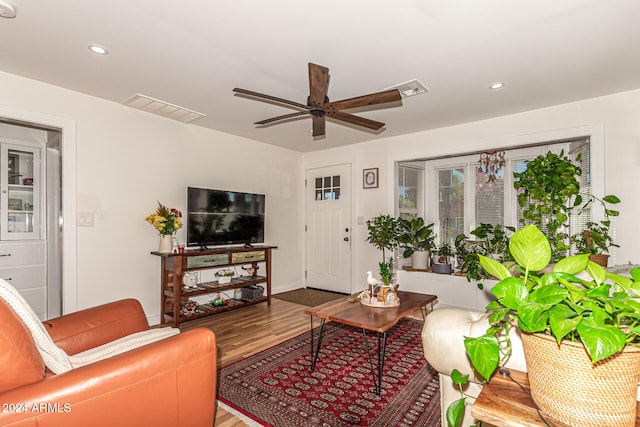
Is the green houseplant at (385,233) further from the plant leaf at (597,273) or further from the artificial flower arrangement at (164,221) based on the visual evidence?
the plant leaf at (597,273)

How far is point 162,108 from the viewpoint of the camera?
11.6 feet

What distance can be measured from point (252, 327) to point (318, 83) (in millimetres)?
2611

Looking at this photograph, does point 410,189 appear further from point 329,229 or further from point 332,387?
point 332,387

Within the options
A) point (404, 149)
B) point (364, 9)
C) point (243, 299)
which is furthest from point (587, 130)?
point (243, 299)

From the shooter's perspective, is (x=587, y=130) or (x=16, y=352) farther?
(x=587, y=130)

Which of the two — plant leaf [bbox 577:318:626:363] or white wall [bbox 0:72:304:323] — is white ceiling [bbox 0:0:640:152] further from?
plant leaf [bbox 577:318:626:363]

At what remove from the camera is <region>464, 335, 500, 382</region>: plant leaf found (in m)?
0.75

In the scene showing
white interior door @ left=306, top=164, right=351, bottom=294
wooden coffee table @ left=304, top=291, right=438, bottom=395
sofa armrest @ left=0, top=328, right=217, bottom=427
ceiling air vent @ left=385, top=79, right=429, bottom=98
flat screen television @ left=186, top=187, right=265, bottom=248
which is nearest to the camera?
sofa armrest @ left=0, top=328, right=217, bottom=427

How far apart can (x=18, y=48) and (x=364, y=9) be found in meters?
2.47

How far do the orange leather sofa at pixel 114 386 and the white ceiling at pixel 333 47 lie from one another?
1799 millimetres

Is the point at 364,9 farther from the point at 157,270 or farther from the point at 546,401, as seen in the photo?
the point at 157,270

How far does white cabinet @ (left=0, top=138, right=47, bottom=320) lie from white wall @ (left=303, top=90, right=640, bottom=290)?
12.8 ft

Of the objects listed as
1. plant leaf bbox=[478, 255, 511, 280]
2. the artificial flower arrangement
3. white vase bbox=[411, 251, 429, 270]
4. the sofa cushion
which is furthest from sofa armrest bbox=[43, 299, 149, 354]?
white vase bbox=[411, 251, 429, 270]

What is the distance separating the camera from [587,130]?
330cm
